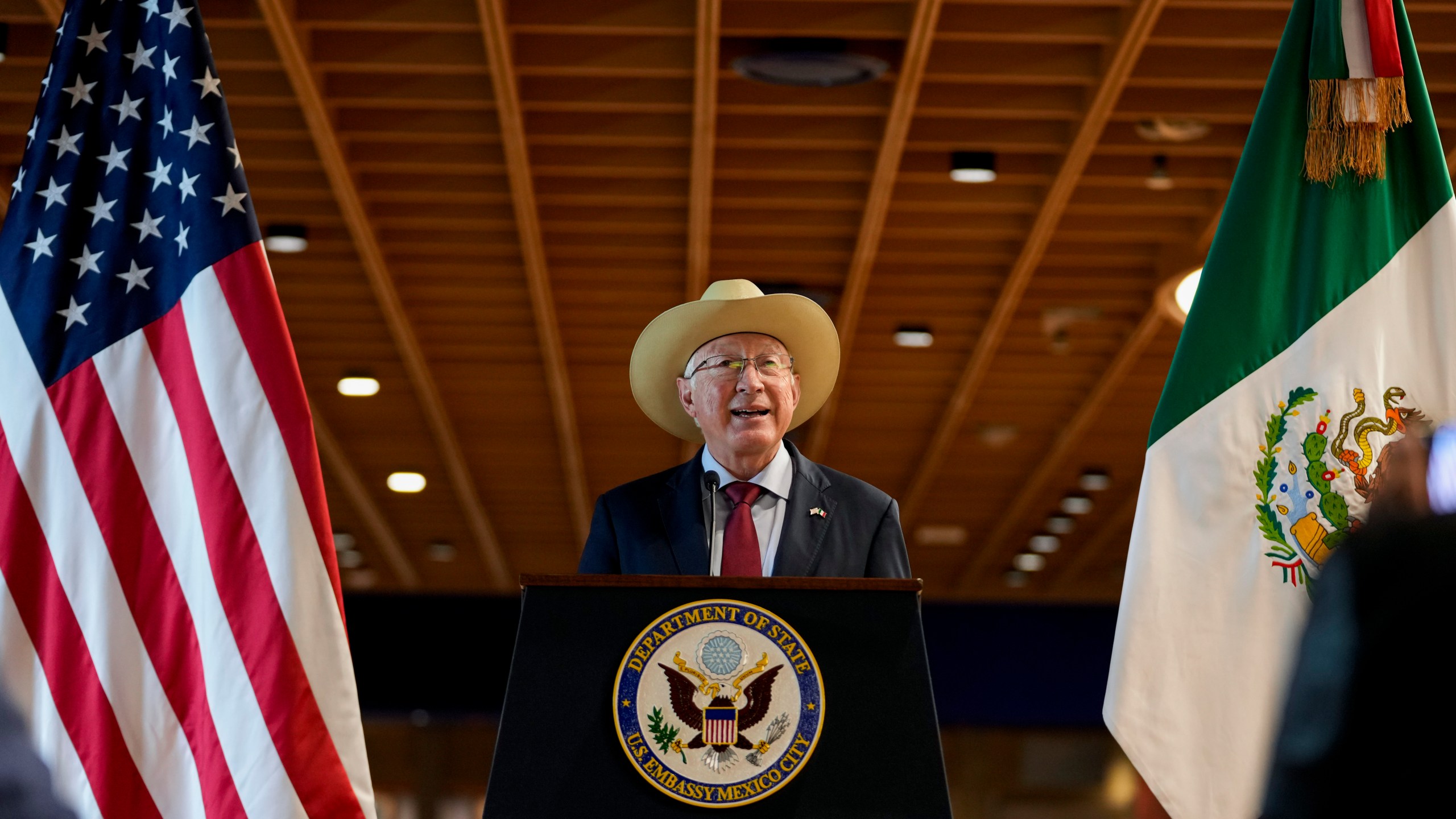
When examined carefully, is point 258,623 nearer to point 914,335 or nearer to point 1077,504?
point 914,335

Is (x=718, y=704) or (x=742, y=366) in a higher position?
(x=742, y=366)

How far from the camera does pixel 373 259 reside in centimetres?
945

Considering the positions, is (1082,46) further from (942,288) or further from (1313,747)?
(1313,747)

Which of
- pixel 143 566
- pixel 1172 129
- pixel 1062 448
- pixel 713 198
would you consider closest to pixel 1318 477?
pixel 143 566

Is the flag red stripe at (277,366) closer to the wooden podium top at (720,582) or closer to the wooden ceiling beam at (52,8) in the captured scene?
the wooden podium top at (720,582)

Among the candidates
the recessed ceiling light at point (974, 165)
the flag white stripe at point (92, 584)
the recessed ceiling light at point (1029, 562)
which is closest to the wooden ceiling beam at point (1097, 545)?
the recessed ceiling light at point (1029, 562)

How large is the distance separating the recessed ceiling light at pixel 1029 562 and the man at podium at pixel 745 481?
52.6 ft

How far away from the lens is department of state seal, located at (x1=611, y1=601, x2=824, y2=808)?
8.11ft

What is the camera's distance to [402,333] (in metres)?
10.8

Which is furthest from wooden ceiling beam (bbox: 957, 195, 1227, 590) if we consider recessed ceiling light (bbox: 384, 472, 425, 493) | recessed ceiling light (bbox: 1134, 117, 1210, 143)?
recessed ceiling light (bbox: 384, 472, 425, 493)

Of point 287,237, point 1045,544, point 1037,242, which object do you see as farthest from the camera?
point 1045,544

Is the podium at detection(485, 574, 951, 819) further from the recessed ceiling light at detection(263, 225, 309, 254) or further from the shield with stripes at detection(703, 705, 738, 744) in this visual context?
the recessed ceiling light at detection(263, 225, 309, 254)

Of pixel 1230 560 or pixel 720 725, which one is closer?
pixel 720 725

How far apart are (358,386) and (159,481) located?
30.1 ft
